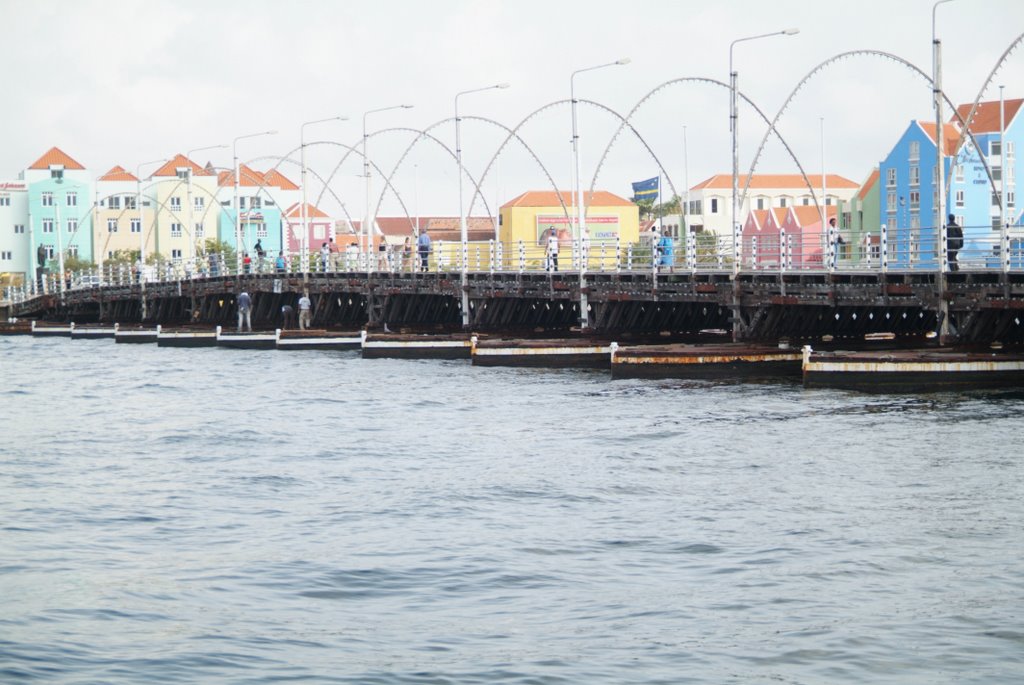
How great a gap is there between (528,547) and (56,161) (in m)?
160

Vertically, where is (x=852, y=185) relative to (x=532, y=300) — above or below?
above

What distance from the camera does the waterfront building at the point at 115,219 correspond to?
6599 inches

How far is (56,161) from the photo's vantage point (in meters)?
170

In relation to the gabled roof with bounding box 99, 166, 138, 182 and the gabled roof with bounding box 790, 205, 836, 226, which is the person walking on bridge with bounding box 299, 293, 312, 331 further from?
the gabled roof with bounding box 99, 166, 138, 182

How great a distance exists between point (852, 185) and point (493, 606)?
564ft

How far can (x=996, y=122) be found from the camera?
131125mm

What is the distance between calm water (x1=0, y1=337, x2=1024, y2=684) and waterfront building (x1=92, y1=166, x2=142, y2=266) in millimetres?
135730

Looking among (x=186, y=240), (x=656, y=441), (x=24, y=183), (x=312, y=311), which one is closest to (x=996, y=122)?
(x=312, y=311)

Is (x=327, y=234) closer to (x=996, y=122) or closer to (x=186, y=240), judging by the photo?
(x=186, y=240)

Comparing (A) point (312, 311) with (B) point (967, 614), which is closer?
(B) point (967, 614)

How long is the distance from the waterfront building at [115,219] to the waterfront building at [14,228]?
6980 mm

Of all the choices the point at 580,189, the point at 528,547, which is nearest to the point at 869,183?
the point at 580,189

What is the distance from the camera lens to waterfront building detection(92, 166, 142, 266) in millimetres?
167625

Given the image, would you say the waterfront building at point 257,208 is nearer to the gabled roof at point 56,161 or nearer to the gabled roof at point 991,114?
the gabled roof at point 56,161
